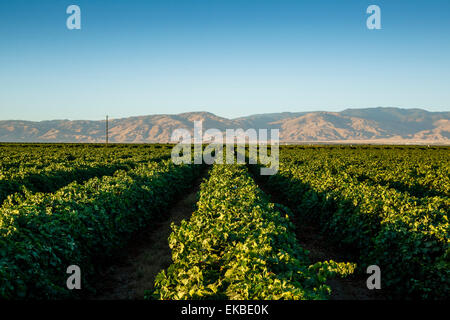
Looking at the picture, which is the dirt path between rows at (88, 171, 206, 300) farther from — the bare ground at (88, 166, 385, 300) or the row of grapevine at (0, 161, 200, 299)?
the row of grapevine at (0, 161, 200, 299)

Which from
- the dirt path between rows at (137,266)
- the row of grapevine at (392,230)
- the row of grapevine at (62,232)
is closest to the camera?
the row of grapevine at (62,232)

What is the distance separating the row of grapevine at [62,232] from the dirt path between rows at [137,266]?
37cm

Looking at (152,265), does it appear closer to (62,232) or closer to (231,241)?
(62,232)

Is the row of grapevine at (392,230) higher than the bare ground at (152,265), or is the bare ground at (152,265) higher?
the row of grapevine at (392,230)

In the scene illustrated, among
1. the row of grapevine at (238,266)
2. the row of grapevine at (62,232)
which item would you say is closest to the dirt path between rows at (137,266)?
the row of grapevine at (62,232)

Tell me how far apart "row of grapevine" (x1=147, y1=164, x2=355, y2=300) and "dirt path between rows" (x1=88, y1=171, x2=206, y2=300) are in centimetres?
225

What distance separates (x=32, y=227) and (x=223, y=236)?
12.4 feet

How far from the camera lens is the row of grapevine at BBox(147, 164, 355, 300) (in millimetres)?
3730

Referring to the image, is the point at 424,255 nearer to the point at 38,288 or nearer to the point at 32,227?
the point at 38,288

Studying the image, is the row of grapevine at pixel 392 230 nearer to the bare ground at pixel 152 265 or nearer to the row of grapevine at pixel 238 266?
the bare ground at pixel 152 265

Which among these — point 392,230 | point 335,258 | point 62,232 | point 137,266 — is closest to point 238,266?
point 62,232

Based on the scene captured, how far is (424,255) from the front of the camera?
20.5 ft

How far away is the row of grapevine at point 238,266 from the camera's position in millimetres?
3730
